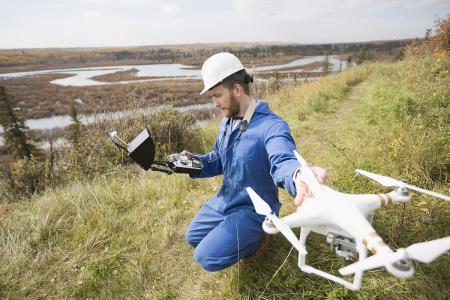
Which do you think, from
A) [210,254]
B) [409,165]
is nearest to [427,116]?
[409,165]

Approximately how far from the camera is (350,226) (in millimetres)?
1021

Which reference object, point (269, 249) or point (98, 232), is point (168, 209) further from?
point (269, 249)

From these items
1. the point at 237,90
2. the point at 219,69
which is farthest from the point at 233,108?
the point at 219,69

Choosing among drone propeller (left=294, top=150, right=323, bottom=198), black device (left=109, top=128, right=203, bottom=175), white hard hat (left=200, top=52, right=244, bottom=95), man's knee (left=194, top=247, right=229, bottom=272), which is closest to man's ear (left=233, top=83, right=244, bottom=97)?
white hard hat (left=200, top=52, right=244, bottom=95)

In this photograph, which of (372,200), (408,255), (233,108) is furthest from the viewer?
(233,108)

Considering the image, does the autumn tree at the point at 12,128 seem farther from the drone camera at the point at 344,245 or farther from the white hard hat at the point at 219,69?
the drone camera at the point at 344,245

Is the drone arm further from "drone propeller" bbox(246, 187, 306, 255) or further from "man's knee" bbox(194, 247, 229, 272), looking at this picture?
"man's knee" bbox(194, 247, 229, 272)

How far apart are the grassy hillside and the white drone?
117 centimetres

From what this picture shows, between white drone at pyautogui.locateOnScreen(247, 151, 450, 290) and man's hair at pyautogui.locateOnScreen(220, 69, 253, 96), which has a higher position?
man's hair at pyautogui.locateOnScreen(220, 69, 253, 96)

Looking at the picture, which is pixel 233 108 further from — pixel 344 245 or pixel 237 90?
pixel 344 245

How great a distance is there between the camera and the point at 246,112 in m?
2.33

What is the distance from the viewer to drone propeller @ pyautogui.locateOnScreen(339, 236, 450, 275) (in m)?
0.85

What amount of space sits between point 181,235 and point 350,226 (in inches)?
104

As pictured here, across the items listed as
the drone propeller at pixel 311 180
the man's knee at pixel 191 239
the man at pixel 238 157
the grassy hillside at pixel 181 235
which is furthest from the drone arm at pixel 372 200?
the man's knee at pixel 191 239
